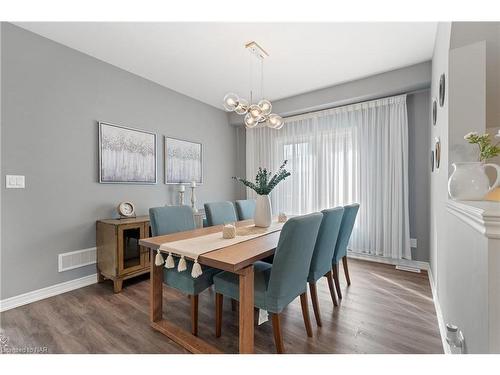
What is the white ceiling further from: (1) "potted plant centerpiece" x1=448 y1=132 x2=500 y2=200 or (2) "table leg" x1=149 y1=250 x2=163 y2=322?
(2) "table leg" x1=149 y1=250 x2=163 y2=322

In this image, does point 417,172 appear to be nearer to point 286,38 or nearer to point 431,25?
point 431,25

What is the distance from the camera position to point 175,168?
3.50 meters

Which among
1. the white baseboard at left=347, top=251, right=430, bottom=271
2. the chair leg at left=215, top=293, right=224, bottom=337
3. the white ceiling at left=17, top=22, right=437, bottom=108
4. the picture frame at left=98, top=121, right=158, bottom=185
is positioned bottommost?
the white baseboard at left=347, top=251, right=430, bottom=271

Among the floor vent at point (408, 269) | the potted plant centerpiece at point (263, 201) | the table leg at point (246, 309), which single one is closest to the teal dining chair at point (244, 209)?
the potted plant centerpiece at point (263, 201)

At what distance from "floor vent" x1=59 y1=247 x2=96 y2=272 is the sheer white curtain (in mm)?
2871

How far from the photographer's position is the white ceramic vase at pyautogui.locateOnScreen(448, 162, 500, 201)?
39.1 inches

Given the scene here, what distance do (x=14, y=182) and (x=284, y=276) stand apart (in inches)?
100

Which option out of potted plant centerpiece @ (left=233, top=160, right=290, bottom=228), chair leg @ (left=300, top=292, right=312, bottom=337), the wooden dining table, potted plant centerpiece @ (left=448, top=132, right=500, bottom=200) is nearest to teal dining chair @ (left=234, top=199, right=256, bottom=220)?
potted plant centerpiece @ (left=233, top=160, right=290, bottom=228)

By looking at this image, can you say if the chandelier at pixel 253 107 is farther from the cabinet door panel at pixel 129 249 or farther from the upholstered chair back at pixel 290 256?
the cabinet door panel at pixel 129 249

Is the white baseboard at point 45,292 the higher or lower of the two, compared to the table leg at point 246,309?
lower

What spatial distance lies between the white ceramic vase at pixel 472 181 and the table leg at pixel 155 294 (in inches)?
77.3

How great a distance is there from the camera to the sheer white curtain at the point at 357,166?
9.80 ft

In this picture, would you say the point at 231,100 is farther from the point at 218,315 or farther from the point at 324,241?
the point at 218,315
